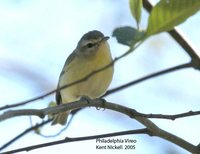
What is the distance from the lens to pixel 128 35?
3.50 feet

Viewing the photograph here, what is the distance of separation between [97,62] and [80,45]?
498 millimetres

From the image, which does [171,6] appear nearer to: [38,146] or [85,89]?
[38,146]

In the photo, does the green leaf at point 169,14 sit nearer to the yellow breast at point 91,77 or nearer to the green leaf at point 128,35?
the green leaf at point 128,35

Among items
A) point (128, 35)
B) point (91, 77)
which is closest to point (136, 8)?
point (128, 35)

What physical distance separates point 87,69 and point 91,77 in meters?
0.12

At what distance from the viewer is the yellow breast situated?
3600 millimetres

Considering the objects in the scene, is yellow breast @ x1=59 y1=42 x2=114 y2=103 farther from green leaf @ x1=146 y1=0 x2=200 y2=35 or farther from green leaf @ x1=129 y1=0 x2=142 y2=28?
green leaf @ x1=146 y1=0 x2=200 y2=35

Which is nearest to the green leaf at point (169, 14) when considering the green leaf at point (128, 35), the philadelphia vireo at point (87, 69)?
the green leaf at point (128, 35)

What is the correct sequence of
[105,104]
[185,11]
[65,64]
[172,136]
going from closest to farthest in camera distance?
[185,11] → [172,136] → [105,104] → [65,64]

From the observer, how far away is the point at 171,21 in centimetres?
97

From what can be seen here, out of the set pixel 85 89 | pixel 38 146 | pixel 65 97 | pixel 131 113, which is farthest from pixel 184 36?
pixel 65 97

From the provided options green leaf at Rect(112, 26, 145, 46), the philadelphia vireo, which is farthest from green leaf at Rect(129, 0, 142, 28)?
the philadelphia vireo

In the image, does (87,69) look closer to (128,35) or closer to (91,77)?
(91,77)

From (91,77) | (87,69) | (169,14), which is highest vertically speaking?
(87,69)
